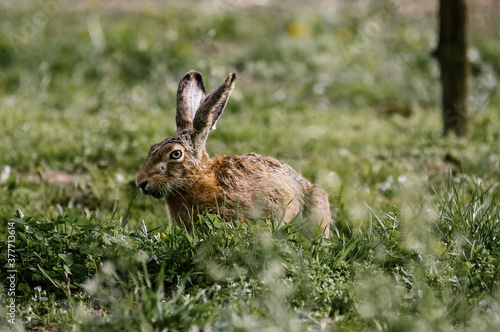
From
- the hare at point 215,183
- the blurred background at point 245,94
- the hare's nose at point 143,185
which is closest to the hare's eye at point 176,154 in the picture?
the hare at point 215,183

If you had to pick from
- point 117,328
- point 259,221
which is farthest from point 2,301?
point 259,221

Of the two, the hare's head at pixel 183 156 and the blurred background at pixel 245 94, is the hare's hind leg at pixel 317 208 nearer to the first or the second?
the blurred background at pixel 245 94

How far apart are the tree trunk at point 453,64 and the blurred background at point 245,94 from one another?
28 cm

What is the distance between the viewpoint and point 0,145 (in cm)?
607

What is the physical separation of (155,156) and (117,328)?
1.27 metres

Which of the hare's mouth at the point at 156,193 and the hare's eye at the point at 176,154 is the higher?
the hare's eye at the point at 176,154

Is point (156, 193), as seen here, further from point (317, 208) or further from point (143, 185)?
point (317, 208)

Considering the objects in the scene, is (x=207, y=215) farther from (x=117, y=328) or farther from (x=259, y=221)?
(x=117, y=328)

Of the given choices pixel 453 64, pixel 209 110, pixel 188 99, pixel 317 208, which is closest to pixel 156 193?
pixel 209 110

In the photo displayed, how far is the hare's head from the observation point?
3.75m

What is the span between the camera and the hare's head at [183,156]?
148 inches

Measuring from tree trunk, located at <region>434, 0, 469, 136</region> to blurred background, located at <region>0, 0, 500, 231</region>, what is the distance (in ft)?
0.93

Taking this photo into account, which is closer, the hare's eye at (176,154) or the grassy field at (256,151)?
the grassy field at (256,151)

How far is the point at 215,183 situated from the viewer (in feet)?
12.5
